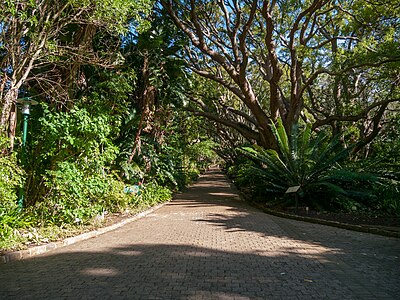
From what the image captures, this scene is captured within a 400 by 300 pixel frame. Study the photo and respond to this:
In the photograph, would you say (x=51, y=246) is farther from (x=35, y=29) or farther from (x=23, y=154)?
(x=35, y=29)

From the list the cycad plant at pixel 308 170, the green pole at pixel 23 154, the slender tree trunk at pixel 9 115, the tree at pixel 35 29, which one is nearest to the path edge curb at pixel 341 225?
the cycad plant at pixel 308 170

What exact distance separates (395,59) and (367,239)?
6932 mm

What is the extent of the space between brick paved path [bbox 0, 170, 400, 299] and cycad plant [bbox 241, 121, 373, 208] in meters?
3.07

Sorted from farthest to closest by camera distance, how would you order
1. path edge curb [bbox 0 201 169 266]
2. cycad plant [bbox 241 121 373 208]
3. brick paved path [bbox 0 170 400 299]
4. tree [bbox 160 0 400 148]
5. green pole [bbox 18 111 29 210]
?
tree [bbox 160 0 400 148], cycad plant [bbox 241 121 373 208], green pole [bbox 18 111 29 210], path edge curb [bbox 0 201 169 266], brick paved path [bbox 0 170 400 299]

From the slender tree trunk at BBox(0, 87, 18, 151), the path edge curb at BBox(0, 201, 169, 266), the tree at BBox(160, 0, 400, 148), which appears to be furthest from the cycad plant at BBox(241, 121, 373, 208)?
the slender tree trunk at BBox(0, 87, 18, 151)

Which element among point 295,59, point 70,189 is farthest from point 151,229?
point 295,59

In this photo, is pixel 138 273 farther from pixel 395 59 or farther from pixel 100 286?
pixel 395 59

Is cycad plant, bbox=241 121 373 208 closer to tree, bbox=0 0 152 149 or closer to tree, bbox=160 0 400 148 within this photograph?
tree, bbox=160 0 400 148

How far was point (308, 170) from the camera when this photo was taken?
445 inches

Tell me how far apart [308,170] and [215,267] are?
7173 mm

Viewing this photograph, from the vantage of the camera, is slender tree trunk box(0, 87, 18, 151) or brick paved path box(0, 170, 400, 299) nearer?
brick paved path box(0, 170, 400, 299)

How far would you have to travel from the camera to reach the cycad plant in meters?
11.0

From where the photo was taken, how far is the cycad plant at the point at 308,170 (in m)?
11.0

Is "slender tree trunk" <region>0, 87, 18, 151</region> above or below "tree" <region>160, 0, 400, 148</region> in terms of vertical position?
below
